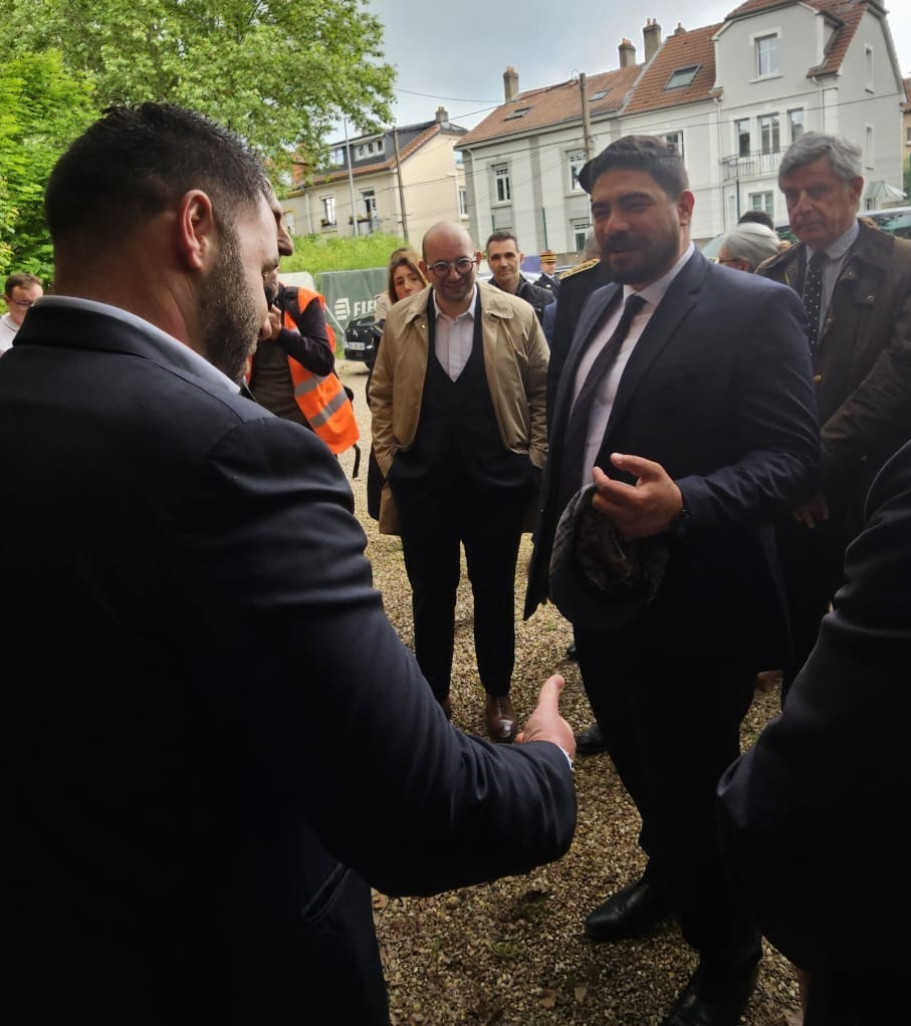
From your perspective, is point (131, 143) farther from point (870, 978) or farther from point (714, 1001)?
point (714, 1001)

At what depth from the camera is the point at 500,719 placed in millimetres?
3797

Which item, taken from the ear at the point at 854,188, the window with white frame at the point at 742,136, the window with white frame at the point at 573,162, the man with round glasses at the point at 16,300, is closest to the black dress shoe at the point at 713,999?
the ear at the point at 854,188

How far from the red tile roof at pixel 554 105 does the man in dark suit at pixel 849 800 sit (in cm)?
4131

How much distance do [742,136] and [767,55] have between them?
303 cm

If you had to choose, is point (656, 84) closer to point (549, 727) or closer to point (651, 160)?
point (651, 160)

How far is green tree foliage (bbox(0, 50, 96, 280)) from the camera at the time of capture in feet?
30.7

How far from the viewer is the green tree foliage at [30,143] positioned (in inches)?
369

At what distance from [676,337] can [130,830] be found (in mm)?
1692

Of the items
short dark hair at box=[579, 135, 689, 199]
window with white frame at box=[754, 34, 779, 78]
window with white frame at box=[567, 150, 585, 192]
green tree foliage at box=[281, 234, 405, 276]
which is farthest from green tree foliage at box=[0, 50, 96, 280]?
window with white frame at box=[567, 150, 585, 192]

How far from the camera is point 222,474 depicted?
2.95ft

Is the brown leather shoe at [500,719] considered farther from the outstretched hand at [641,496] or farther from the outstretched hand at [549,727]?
the outstretched hand at [549,727]

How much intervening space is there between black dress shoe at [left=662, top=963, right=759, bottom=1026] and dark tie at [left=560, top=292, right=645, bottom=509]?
132cm

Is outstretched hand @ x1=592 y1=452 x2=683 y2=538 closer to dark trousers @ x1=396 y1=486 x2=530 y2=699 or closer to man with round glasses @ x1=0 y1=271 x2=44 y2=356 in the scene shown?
dark trousers @ x1=396 y1=486 x2=530 y2=699

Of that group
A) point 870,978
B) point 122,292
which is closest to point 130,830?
point 122,292
